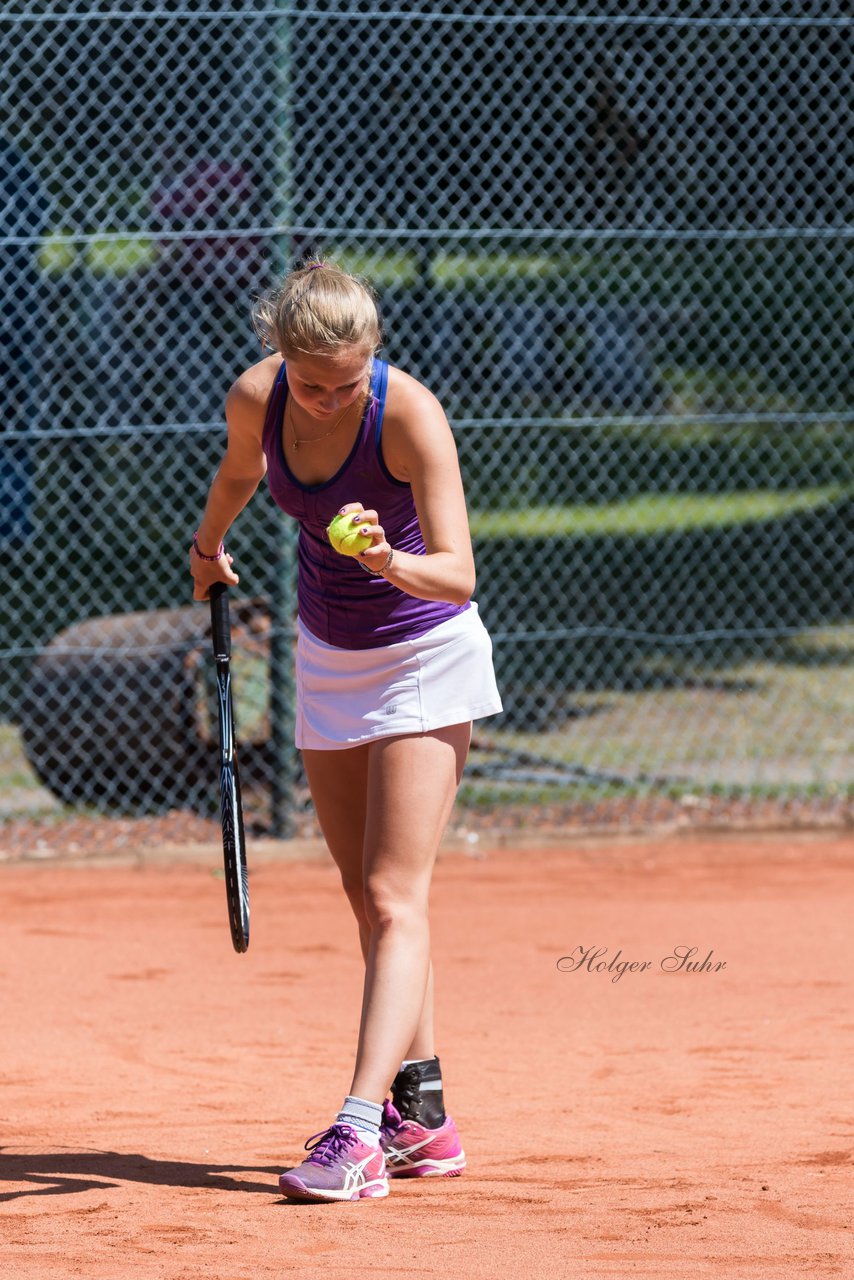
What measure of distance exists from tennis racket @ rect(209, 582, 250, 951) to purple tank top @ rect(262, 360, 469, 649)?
456mm

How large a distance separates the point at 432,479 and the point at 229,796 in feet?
3.07

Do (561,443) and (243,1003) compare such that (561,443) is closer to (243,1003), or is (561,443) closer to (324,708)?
(243,1003)

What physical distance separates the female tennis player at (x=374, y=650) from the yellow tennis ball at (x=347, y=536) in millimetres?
72

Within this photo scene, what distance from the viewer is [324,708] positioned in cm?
356

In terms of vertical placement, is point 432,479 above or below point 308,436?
below

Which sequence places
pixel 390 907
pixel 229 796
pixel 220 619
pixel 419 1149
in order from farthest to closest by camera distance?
pixel 220 619 → pixel 229 796 → pixel 419 1149 → pixel 390 907

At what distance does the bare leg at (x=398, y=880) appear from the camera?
341 centimetres

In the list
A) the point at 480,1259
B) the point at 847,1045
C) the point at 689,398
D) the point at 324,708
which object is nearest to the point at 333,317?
the point at 324,708

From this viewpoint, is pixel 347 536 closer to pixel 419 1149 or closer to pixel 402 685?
pixel 402 685

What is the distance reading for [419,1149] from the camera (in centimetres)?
365

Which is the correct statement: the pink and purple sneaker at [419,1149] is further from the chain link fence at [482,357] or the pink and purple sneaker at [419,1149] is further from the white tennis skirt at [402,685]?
the chain link fence at [482,357]

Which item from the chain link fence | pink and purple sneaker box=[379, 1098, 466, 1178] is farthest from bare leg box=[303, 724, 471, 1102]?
the chain link fence

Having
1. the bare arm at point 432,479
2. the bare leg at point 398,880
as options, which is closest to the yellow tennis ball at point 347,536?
the bare arm at point 432,479

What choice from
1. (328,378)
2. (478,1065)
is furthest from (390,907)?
(478,1065)
